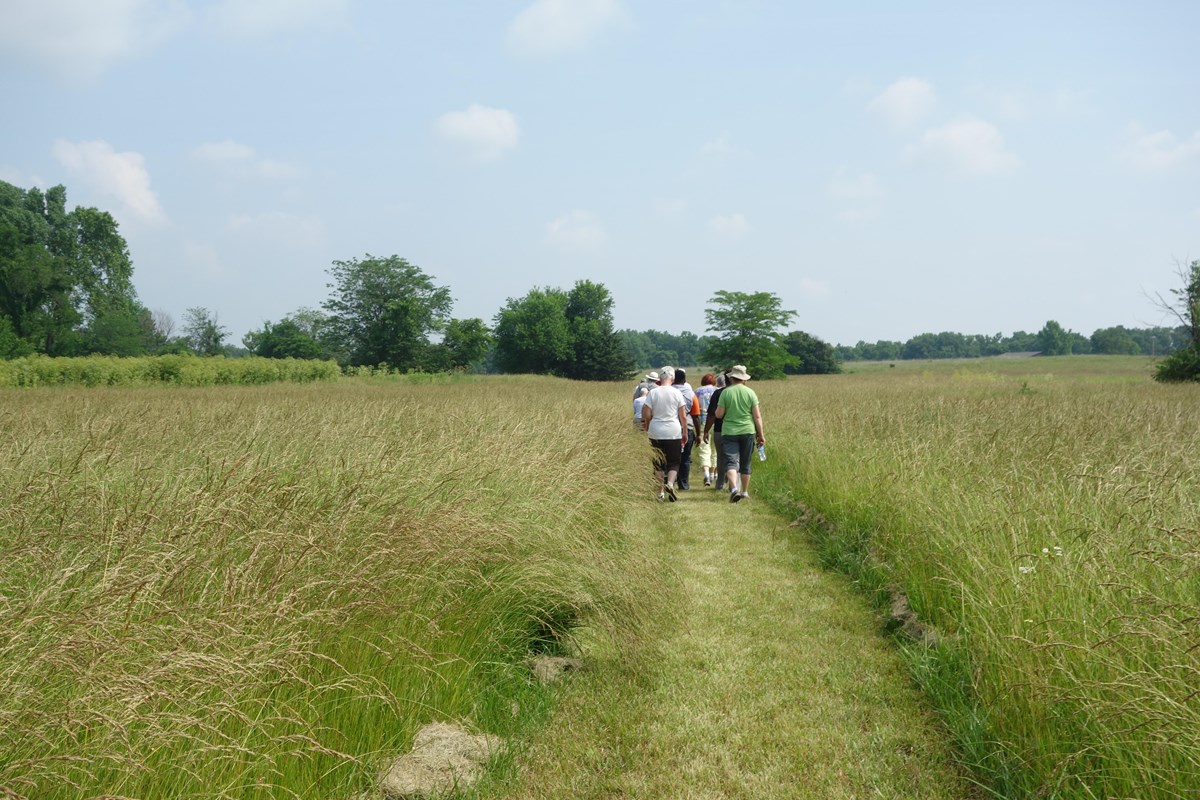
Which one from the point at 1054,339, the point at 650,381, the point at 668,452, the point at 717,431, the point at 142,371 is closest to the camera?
the point at 668,452

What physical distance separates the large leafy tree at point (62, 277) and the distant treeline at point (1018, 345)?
10020cm

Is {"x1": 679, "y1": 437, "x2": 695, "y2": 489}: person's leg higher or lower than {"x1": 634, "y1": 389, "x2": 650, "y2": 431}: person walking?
lower

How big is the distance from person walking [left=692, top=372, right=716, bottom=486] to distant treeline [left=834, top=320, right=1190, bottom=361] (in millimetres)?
110576

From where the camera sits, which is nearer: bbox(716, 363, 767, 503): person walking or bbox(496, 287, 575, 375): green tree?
bbox(716, 363, 767, 503): person walking

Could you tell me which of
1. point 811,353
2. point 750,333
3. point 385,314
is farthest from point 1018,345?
point 385,314

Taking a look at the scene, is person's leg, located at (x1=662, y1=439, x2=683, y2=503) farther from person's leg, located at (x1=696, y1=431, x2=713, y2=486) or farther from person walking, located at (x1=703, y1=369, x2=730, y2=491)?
person's leg, located at (x1=696, y1=431, x2=713, y2=486)

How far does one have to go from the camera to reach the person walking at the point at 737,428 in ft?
31.4

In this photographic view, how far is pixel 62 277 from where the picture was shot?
50844 mm

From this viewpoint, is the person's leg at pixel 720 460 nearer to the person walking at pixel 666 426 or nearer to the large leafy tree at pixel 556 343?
the person walking at pixel 666 426

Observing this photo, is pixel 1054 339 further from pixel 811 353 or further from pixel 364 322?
pixel 364 322

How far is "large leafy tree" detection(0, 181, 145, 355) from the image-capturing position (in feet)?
162

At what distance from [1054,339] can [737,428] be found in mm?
146394

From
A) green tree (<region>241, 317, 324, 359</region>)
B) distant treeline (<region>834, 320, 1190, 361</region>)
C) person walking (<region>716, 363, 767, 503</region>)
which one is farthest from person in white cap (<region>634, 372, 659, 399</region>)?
distant treeline (<region>834, 320, 1190, 361</region>)

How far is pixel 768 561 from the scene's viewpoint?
22.5ft
